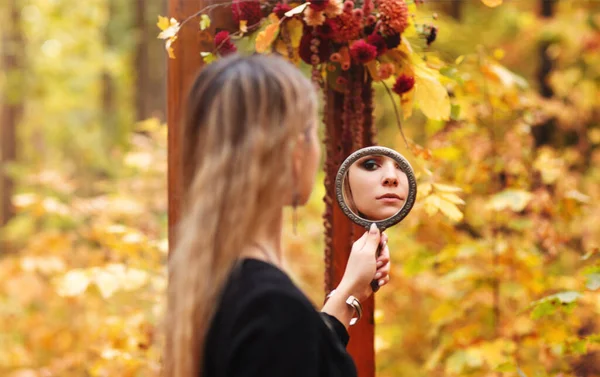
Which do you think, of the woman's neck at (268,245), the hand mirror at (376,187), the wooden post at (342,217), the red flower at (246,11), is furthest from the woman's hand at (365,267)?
the red flower at (246,11)

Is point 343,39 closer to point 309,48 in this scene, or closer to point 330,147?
point 309,48

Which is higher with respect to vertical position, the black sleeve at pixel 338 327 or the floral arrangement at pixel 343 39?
the floral arrangement at pixel 343 39

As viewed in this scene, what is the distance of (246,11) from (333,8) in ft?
1.07

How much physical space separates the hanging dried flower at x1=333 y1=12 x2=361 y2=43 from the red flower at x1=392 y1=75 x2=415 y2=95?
0.70 ft

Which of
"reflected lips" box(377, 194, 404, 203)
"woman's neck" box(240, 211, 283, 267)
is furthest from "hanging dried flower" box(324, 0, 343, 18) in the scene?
"woman's neck" box(240, 211, 283, 267)

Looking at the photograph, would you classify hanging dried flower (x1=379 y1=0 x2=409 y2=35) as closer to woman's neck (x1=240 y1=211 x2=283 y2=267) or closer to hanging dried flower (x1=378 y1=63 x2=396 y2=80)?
hanging dried flower (x1=378 y1=63 x2=396 y2=80)

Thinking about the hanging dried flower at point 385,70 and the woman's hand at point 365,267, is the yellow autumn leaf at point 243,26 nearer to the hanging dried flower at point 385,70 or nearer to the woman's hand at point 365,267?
the hanging dried flower at point 385,70

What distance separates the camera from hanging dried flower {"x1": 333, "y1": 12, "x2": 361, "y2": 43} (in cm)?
216

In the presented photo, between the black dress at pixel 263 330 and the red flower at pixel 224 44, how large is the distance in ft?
3.47

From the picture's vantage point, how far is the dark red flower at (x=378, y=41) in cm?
218

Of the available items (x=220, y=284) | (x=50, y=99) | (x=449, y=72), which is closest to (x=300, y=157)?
(x=220, y=284)

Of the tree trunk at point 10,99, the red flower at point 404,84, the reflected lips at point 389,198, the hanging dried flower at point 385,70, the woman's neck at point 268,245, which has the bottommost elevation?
the tree trunk at point 10,99

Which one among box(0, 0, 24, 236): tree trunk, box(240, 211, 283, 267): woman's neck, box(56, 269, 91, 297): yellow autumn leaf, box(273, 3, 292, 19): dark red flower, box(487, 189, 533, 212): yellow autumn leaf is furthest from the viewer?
box(0, 0, 24, 236): tree trunk

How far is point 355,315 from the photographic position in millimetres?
1771
